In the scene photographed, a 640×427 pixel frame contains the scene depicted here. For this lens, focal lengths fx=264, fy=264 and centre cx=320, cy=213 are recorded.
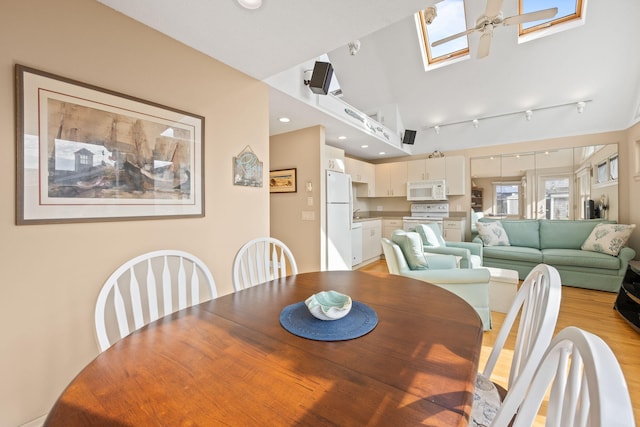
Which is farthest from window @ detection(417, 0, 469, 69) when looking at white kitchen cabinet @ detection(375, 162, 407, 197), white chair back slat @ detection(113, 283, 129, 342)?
white chair back slat @ detection(113, 283, 129, 342)

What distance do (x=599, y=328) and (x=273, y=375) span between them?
3322 mm

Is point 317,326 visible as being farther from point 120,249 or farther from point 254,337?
point 120,249

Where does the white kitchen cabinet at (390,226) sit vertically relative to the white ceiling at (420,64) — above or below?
below

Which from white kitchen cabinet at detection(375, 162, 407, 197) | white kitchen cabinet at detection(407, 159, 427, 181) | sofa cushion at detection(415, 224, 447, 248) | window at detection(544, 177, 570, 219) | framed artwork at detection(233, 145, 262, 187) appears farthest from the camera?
white kitchen cabinet at detection(375, 162, 407, 197)

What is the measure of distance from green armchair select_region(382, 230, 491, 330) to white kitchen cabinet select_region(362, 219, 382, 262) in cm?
246

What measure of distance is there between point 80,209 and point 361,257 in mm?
4138

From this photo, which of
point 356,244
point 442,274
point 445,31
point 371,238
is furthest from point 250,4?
point 371,238

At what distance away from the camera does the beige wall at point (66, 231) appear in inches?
49.6

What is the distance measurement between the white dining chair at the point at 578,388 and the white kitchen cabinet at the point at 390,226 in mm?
5136

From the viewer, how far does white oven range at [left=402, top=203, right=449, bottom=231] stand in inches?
204

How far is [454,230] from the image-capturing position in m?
4.91

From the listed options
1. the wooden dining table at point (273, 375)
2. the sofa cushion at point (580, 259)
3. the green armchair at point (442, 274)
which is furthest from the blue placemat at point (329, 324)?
the sofa cushion at point (580, 259)

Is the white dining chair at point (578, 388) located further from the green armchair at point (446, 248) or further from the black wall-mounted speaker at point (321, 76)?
the green armchair at point (446, 248)

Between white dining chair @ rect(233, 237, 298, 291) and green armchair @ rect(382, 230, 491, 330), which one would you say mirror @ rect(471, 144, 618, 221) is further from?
white dining chair @ rect(233, 237, 298, 291)
